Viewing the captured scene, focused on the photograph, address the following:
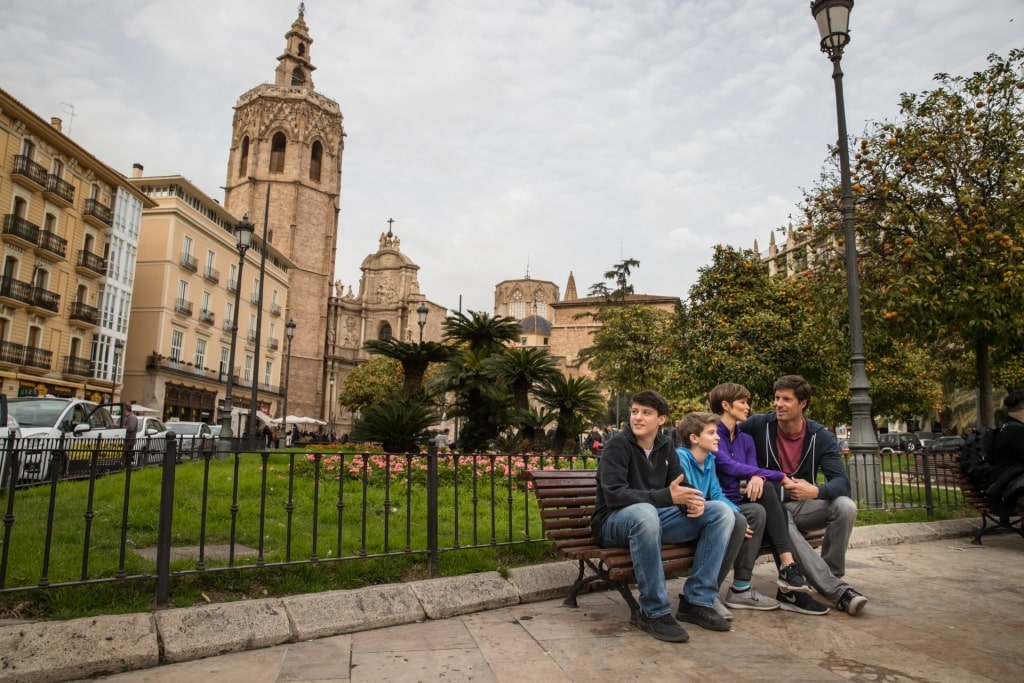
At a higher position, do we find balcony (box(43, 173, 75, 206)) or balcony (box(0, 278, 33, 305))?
balcony (box(43, 173, 75, 206))

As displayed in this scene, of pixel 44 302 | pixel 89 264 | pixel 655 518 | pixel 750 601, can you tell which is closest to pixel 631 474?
pixel 655 518

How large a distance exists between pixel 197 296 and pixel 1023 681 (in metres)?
45.1

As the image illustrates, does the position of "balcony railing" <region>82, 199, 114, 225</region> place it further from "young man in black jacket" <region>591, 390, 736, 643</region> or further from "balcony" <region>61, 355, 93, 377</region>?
"young man in black jacket" <region>591, 390, 736, 643</region>

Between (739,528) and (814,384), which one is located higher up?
(814,384)

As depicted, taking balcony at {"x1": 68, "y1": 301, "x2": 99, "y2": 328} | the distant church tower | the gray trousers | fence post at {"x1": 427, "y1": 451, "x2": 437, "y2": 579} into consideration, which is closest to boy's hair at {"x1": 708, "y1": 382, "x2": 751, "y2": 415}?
the gray trousers

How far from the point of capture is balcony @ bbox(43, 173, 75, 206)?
30.3 m

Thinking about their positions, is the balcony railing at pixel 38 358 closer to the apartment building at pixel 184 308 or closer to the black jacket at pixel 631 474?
the apartment building at pixel 184 308

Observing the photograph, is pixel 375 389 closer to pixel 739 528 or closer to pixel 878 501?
pixel 878 501

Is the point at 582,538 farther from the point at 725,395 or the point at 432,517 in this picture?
the point at 725,395

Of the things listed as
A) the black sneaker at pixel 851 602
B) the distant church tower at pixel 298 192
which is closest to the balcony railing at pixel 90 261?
the distant church tower at pixel 298 192

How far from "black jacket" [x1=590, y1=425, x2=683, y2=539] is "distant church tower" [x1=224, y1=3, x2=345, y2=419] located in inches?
2245

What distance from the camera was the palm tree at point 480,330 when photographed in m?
13.7

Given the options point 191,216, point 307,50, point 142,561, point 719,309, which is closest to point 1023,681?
point 142,561

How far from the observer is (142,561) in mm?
4676
